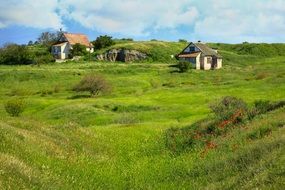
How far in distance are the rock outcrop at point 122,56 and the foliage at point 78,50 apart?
24.4 ft

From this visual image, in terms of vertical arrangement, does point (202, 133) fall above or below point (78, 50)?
below

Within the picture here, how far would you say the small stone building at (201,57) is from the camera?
137250 mm

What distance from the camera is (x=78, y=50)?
159000mm

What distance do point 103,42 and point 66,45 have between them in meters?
13.3

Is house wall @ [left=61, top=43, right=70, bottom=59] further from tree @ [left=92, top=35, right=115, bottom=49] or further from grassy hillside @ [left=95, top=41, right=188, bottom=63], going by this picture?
tree @ [left=92, top=35, right=115, bottom=49]

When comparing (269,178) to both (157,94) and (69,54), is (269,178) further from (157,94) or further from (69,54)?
(69,54)

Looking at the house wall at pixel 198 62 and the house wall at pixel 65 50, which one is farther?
the house wall at pixel 65 50

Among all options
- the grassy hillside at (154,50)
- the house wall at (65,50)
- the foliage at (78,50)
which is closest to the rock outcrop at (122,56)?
the grassy hillside at (154,50)

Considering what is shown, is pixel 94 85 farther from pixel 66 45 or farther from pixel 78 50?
pixel 66 45

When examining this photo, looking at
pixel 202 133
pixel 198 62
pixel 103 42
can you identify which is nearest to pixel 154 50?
pixel 103 42

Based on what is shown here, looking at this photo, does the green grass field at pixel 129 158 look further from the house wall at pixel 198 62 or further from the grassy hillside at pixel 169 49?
the grassy hillside at pixel 169 49

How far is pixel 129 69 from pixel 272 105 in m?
89.6

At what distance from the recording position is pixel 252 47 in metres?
191

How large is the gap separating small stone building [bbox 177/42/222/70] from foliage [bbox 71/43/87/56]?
110 ft
